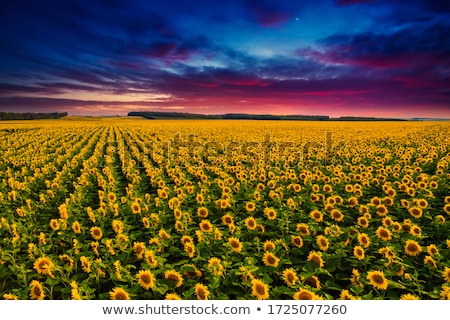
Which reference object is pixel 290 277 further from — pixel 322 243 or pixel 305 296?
pixel 322 243

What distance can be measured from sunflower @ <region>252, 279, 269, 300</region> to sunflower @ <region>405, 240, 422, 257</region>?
7.27 feet

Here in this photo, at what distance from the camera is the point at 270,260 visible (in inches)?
144

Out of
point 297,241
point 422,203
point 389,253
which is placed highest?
point 422,203

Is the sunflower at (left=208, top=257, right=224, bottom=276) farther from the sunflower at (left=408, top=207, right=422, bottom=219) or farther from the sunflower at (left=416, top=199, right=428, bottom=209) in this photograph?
the sunflower at (left=416, top=199, right=428, bottom=209)

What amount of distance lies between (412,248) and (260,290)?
232 centimetres

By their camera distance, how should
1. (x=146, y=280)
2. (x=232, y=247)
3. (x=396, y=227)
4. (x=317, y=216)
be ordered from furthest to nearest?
(x=317, y=216), (x=396, y=227), (x=232, y=247), (x=146, y=280)

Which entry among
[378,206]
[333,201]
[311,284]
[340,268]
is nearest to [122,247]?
[311,284]

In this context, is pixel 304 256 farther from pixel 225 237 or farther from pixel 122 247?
pixel 122 247

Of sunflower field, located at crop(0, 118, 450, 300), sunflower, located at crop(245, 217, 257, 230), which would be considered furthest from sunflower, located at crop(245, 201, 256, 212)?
sunflower, located at crop(245, 217, 257, 230)

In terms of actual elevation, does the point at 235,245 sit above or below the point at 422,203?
below

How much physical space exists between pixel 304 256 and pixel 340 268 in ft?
1.86

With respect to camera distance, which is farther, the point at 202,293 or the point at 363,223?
the point at 363,223

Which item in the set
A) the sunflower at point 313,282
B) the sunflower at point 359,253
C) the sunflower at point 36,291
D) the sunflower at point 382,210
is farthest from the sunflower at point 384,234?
the sunflower at point 36,291


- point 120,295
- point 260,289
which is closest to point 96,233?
point 120,295
